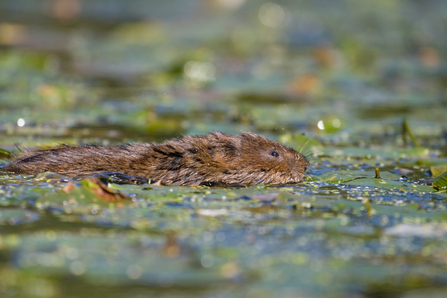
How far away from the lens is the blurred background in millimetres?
9250

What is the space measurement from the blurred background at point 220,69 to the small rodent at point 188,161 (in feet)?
5.92

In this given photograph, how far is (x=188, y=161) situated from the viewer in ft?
19.7

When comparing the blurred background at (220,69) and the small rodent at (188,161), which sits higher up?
the blurred background at (220,69)

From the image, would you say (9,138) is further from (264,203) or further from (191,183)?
(264,203)

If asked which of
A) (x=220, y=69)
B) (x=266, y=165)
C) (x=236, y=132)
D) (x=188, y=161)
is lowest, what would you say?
(x=266, y=165)

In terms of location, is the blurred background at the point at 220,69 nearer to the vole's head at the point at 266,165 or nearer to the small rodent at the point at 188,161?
the small rodent at the point at 188,161

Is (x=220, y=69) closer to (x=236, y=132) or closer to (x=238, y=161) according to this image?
(x=236, y=132)

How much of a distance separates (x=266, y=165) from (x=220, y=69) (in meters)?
8.48

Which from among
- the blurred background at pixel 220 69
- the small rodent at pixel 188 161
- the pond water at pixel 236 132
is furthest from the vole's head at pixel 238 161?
the blurred background at pixel 220 69

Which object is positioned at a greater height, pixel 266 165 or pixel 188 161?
pixel 188 161

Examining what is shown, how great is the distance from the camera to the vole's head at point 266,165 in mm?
6188

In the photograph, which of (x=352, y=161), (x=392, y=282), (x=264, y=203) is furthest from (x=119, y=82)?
(x=392, y=282)

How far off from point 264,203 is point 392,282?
1.59m

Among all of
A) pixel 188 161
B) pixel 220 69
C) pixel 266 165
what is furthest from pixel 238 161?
pixel 220 69
